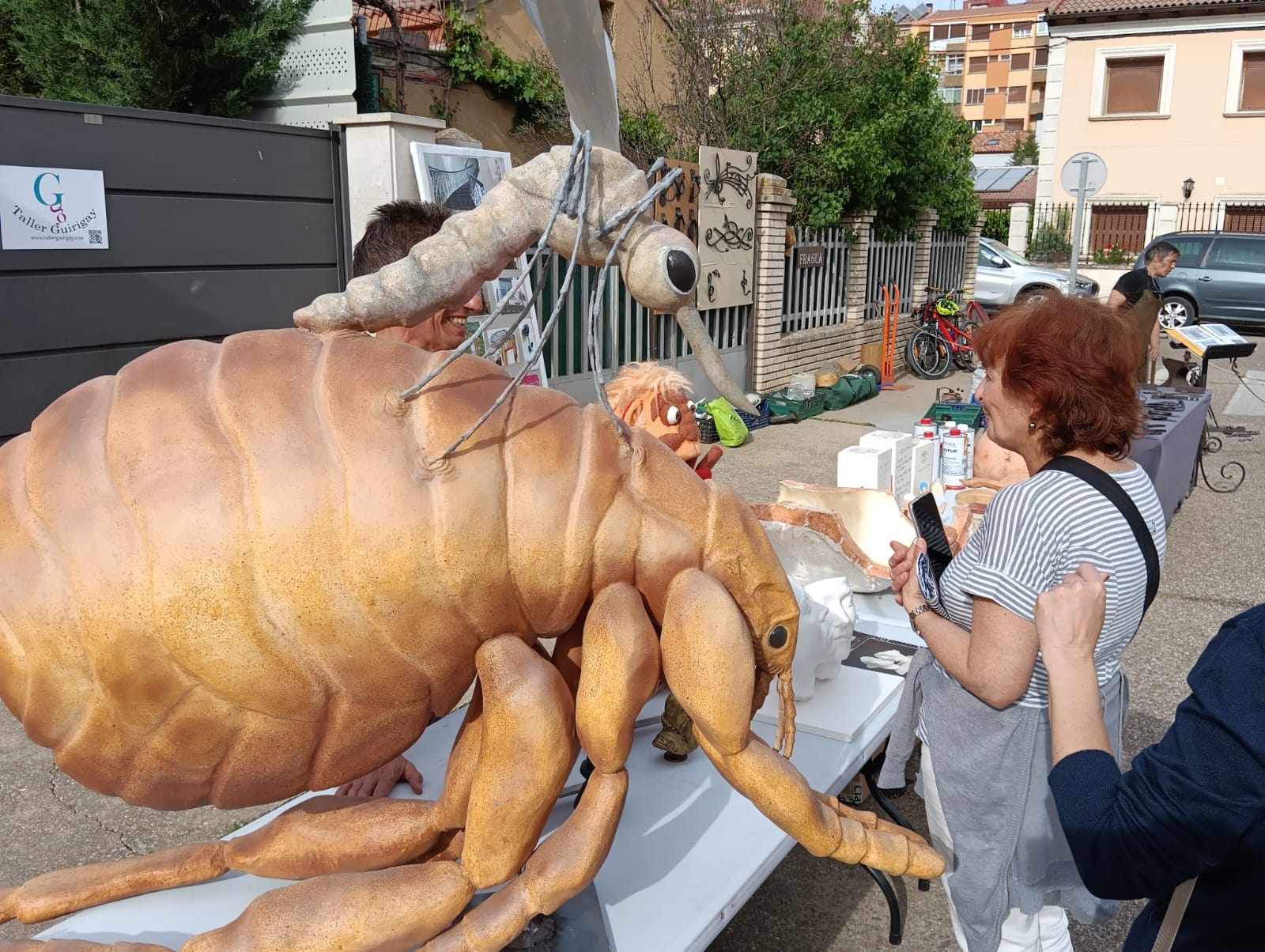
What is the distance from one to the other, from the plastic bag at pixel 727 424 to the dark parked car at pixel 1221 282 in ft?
36.3

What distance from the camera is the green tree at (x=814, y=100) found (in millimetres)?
10438

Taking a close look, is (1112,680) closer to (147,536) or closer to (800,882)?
(800,882)

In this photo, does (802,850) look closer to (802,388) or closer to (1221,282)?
(802,388)

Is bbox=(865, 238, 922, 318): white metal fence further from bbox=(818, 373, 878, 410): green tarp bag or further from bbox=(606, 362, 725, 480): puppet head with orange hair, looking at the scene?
bbox=(606, 362, 725, 480): puppet head with orange hair

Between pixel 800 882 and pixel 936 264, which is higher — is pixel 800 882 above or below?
below

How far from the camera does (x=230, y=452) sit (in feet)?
4.28

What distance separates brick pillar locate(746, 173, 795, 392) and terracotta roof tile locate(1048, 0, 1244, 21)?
57.8 ft

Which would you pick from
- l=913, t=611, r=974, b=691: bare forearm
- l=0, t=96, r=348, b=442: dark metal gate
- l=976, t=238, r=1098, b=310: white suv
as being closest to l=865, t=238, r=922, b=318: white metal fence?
l=976, t=238, r=1098, b=310: white suv

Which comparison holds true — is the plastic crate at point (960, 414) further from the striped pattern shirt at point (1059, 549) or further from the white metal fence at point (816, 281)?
the striped pattern shirt at point (1059, 549)

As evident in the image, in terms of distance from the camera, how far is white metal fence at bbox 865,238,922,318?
11961mm

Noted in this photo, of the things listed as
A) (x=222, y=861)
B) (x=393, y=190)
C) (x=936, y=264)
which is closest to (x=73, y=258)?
(x=393, y=190)

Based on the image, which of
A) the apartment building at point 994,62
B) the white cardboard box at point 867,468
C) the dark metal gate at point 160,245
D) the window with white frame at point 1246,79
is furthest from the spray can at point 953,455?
the apartment building at point 994,62

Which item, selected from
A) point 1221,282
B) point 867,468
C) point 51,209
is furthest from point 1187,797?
point 1221,282

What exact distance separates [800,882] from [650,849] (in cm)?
101
